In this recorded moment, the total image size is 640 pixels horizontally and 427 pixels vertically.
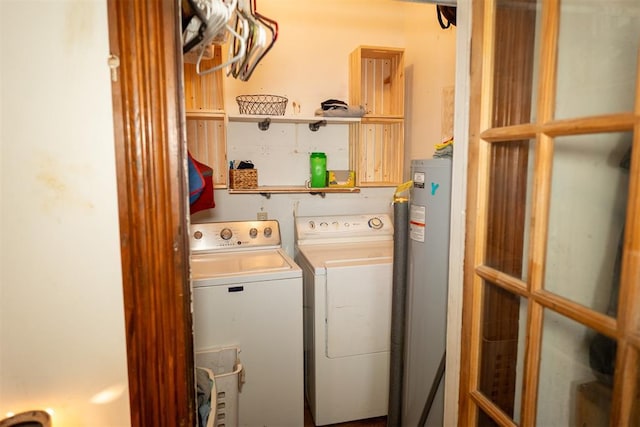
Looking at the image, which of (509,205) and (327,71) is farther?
(327,71)

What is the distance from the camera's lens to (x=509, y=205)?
41.6 inches

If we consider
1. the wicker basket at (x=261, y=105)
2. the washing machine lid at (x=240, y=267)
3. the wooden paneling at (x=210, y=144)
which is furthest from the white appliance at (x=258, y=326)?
the wicker basket at (x=261, y=105)

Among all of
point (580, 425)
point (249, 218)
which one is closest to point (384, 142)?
point (249, 218)

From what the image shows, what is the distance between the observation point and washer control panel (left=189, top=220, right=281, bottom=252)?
2.33 metres

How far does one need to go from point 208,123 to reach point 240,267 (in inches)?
39.9

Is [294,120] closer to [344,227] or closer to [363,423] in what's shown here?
[344,227]

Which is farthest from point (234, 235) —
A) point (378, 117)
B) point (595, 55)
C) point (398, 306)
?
point (595, 55)

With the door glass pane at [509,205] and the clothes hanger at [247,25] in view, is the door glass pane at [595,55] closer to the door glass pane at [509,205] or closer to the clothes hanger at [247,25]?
the door glass pane at [509,205]

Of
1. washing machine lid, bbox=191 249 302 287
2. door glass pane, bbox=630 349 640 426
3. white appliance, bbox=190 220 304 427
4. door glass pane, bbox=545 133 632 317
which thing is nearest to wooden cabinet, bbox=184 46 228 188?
washing machine lid, bbox=191 249 302 287

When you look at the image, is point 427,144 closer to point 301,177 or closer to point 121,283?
point 301,177

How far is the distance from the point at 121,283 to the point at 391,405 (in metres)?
1.63

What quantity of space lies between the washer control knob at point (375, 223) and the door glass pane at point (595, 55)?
1.87m

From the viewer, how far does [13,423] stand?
0.76 m

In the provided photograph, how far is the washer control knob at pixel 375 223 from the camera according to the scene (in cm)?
270
